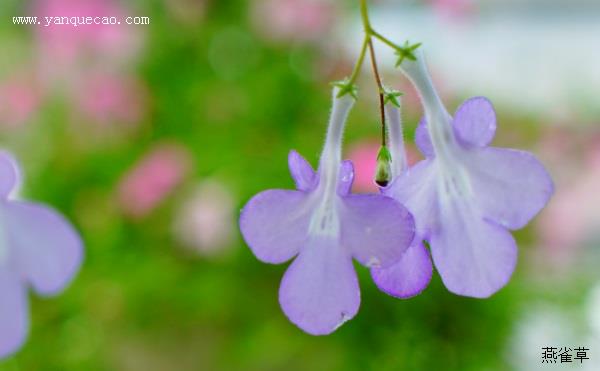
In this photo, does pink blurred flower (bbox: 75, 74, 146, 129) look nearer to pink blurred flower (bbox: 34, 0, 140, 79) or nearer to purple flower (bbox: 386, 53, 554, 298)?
pink blurred flower (bbox: 34, 0, 140, 79)

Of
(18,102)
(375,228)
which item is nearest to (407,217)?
(375,228)

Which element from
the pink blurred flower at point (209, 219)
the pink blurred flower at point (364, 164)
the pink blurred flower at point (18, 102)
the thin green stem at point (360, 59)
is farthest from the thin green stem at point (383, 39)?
the pink blurred flower at point (18, 102)

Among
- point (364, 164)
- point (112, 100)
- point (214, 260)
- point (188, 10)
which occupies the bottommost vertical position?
point (214, 260)

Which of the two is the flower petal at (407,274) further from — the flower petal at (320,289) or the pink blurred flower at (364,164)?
the pink blurred flower at (364,164)

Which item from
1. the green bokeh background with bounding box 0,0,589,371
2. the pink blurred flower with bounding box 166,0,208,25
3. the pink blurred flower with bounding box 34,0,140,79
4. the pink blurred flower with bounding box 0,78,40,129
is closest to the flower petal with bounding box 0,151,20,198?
the green bokeh background with bounding box 0,0,589,371

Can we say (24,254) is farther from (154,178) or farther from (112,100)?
(112,100)

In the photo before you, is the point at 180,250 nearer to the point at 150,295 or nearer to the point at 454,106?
the point at 150,295
